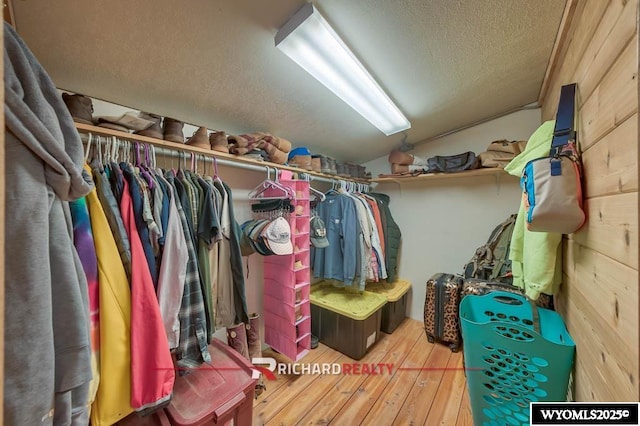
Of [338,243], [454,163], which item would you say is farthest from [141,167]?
[454,163]

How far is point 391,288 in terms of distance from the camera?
2418 mm

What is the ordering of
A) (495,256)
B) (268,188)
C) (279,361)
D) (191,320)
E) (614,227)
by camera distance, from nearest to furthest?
(614,227)
(191,320)
(268,188)
(279,361)
(495,256)

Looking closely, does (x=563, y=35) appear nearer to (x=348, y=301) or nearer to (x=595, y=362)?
(x=595, y=362)

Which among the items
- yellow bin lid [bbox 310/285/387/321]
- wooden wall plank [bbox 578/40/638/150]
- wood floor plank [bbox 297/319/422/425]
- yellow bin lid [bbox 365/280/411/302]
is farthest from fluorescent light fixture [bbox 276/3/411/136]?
wood floor plank [bbox 297/319/422/425]

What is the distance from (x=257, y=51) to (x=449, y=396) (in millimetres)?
2381

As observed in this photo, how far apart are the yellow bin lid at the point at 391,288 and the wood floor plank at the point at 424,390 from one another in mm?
538

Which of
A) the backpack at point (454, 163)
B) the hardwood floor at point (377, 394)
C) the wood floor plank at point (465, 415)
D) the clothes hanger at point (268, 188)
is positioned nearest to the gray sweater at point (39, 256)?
the clothes hanger at point (268, 188)

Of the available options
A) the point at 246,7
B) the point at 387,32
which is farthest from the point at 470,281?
the point at 246,7

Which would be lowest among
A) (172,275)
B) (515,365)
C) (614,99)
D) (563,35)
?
(515,365)

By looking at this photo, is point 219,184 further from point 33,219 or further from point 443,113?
point 443,113

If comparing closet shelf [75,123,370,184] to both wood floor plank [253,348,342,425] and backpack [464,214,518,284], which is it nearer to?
wood floor plank [253,348,342,425]

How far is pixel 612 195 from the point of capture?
0.64 metres

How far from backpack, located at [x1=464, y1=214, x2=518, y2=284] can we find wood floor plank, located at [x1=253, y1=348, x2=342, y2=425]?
5.42 feet

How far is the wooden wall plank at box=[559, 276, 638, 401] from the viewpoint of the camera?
583mm
